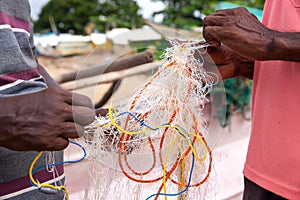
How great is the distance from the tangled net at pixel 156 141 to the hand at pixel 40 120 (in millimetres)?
69

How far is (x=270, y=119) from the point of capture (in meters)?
0.96

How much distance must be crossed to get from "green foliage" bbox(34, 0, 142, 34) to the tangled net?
3.92 metres

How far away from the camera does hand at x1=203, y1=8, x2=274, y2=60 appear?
84cm

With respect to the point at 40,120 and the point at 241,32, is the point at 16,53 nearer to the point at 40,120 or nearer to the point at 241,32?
the point at 40,120

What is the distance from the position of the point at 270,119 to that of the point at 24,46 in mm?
611

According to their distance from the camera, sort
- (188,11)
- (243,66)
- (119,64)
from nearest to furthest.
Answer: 1. (243,66)
2. (119,64)
3. (188,11)

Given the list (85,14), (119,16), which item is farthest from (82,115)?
(85,14)

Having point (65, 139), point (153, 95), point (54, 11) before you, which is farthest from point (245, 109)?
point (54, 11)

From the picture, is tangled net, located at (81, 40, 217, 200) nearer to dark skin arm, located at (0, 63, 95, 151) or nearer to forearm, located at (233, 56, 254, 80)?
dark skin arm, located at (0, 63, 95, 151)

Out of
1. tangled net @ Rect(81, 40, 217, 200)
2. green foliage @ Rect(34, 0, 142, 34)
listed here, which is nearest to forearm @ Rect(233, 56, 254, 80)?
tangled net @ Rect(81, 40, 217, 200)

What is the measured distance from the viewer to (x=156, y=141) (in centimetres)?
80

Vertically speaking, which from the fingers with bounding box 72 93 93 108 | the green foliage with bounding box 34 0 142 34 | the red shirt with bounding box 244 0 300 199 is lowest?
the green foliage with bounding box 34 0 142 34

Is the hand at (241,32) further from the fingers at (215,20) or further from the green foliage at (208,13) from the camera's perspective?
the green foliage at (208,13)

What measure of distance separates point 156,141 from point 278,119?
34 cm
